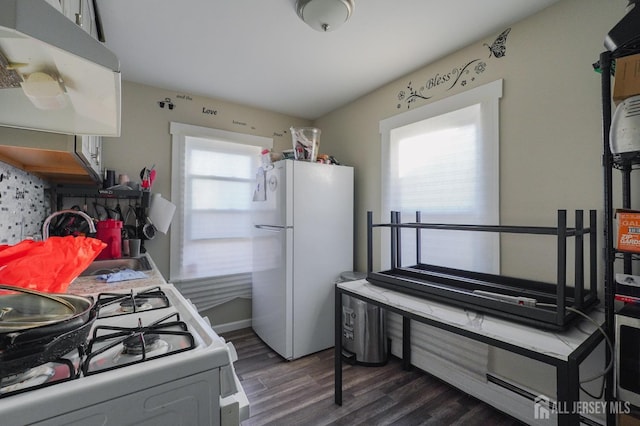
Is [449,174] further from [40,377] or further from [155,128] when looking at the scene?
[155,128]

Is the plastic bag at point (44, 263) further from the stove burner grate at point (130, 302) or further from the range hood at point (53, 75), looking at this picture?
the range hood at point (53, 75)

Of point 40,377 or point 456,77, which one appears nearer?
point 40,377

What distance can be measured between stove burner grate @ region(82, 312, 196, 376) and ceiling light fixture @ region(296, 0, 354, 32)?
1.61 meters

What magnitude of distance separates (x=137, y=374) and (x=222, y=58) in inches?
85.3

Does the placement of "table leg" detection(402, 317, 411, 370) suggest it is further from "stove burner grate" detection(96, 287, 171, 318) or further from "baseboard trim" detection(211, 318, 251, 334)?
"stove burner grate" detection(96, 287, 171, 318)

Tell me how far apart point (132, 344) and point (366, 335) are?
197cm

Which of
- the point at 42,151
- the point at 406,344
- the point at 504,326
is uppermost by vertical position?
the point at 42,151

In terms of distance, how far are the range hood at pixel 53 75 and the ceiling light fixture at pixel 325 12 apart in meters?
1.15

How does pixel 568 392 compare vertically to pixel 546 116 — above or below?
below

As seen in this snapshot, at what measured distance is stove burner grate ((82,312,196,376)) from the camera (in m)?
0.64

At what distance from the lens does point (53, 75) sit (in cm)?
72

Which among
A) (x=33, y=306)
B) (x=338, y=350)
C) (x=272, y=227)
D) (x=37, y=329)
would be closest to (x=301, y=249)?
(x=272, y=227)

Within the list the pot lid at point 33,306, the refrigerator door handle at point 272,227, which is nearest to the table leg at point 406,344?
the refrigerator door handle at point 272,227

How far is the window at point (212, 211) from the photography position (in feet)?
8.86
